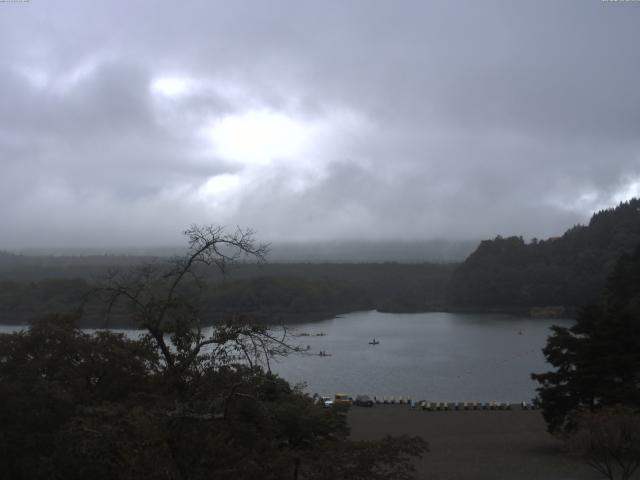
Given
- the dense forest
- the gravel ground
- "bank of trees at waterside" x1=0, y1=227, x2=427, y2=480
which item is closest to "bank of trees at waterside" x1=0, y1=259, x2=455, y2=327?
A: the dense forest

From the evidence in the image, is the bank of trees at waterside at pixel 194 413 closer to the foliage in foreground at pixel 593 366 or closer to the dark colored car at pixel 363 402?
the foliage in foreground at pixel 593 366

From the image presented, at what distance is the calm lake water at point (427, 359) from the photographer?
1025 inches

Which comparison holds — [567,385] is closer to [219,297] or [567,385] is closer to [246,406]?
[246,406]

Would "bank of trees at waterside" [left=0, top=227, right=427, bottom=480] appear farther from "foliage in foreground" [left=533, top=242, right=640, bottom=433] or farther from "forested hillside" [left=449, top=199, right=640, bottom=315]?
"forested hillside" [left=449, top=199, right=640, bottom=315]

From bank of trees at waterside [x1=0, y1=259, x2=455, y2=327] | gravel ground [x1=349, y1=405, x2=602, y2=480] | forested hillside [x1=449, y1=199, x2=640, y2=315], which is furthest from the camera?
forested hillside [x1=449, y1=199, x2=640, y2=315]

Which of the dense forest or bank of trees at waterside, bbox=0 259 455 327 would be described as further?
the dense forest

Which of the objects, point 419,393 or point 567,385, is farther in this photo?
point 419,393

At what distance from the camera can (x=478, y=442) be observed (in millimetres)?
14750

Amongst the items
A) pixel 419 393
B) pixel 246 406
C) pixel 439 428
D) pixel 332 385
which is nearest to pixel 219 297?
pixel 332 385

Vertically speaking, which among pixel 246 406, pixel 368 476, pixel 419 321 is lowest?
pixel 419 321

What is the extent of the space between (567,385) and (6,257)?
104364mm

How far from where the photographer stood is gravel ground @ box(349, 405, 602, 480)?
11.7m

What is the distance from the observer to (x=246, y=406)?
4.72 metres

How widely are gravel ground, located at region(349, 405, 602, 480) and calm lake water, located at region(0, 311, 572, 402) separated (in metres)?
4.05
